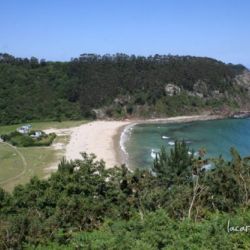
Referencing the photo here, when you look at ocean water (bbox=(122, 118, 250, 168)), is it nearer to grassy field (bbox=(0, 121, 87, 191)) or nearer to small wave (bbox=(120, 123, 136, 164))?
small wave (bbox=(120, 123, 136, 164))

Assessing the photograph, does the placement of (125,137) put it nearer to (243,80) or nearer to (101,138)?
(101,138)

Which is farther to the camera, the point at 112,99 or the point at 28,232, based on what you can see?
the point at 112,99

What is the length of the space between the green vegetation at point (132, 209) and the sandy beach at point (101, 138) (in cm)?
2768

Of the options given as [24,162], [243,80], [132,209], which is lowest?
[24,162]

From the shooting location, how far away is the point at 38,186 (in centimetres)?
3503

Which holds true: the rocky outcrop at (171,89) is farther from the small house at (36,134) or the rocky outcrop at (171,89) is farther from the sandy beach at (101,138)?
the small house at (36,134)

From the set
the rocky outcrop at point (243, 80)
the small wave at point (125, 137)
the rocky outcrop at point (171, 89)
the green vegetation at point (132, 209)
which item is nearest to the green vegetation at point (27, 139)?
the small wave at point (125, 137)

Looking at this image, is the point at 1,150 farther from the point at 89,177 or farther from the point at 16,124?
the point at 89,177

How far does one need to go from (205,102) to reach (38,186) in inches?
3957

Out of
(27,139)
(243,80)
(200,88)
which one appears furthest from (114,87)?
(27,139)

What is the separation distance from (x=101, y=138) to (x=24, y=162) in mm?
24013

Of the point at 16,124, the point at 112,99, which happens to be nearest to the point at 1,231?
the point at 16,124

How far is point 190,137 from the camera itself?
90.5 meters

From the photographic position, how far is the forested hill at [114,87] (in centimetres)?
11668
